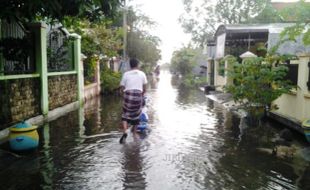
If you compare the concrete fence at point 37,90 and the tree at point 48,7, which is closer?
the tree at point 48,7

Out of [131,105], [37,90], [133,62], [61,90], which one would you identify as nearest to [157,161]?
[131,105]

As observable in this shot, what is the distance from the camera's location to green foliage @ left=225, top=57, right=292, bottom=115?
30.9 ft

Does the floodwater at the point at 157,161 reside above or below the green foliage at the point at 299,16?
below

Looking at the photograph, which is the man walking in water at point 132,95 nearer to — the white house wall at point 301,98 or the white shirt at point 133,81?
the white shirt at point 133,81

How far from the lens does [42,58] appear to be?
440 inches

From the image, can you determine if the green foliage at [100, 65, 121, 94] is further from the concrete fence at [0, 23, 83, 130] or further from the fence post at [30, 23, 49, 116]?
the fence post at [30, 23, 49, 116]

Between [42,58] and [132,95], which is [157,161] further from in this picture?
[42,58]

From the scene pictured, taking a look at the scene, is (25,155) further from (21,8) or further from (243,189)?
(243,189)

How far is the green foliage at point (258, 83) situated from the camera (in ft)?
30.9

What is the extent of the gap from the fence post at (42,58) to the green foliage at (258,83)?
5478 mm

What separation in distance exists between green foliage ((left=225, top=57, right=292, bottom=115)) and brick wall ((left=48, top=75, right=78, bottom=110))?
573 cm

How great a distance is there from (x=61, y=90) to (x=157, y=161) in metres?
7.58

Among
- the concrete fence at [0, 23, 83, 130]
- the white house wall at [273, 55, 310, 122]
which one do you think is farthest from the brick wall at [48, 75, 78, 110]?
the white house wall at [273, 55, 310, 122]

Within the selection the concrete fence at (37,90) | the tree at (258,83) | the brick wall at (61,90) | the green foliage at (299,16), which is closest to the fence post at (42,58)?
the concrete fence at (37,90)
